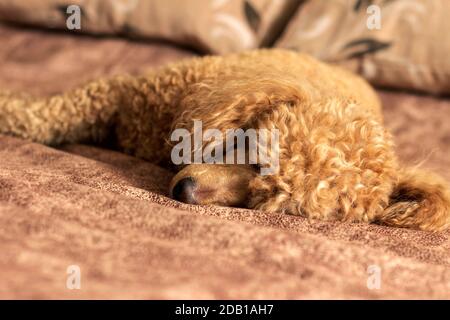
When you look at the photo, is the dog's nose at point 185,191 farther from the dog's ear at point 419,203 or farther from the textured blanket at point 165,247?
the dog's ear at point 419,203

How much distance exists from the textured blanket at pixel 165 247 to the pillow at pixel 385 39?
1007mm

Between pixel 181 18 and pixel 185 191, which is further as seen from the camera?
pixel 181 18

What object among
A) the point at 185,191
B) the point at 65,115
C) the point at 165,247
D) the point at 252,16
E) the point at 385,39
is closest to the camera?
the point at 165,247

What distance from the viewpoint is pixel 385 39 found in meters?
2.08

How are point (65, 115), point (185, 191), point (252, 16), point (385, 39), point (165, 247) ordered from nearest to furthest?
point (165, 247)
point (185, 191)
point (65, 115)
point (385, 39)
point (252, 16)

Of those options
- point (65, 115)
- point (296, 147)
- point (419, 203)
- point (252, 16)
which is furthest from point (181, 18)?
point (419, 203)

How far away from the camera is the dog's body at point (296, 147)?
1.23 metres

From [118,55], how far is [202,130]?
1023mm

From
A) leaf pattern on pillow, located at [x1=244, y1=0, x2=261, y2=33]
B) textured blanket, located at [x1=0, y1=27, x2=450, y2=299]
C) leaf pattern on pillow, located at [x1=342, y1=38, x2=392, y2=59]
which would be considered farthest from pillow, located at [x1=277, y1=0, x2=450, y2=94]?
textured blanket, located at [x1=0, y1=27, x2=450, y2=299]

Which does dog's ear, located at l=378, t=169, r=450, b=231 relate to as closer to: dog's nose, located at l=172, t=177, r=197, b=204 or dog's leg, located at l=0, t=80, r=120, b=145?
dog's nose, located at l=172, t=177, r=197, b=204

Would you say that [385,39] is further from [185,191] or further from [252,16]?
[185,191]

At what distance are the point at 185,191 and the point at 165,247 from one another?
30cm

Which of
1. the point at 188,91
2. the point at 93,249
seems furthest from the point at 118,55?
the point at 93,249

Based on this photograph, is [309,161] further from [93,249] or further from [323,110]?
[93,249]
